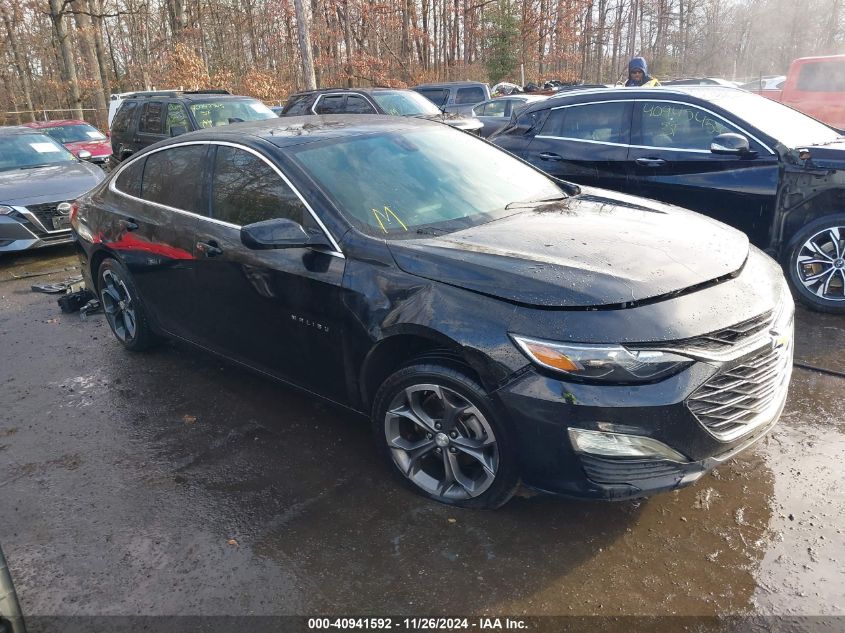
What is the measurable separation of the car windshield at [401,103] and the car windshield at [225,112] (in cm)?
204

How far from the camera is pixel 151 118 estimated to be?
1166cm

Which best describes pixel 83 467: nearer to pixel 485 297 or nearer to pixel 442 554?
pixel 442 554

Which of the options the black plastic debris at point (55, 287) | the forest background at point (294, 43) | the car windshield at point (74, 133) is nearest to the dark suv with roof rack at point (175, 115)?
the black plastic debris at point (55, 287)

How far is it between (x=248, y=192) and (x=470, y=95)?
15.7 m

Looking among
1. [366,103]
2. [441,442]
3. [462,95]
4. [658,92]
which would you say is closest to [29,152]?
[366,103]

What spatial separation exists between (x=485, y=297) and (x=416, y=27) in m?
33.6

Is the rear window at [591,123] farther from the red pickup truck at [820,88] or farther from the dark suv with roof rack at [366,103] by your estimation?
the red pickup truck at [820,88]

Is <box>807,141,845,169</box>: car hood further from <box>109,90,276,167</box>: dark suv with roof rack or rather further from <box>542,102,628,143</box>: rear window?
<box>109,90,276,167</box>: dark suv with roof rack

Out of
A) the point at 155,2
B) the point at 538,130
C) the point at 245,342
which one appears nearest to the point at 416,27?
the point at 155,2

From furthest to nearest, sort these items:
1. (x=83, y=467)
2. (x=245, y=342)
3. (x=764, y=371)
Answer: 1. (x=245, y=342)
2. (x=83, y=467)
3. (x=764, y=371)

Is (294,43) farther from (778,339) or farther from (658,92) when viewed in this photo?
(778,339)

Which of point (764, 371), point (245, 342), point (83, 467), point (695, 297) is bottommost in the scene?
point (83, 467)

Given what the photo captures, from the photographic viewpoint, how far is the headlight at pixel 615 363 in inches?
98.8

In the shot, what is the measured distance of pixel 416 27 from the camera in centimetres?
3303
